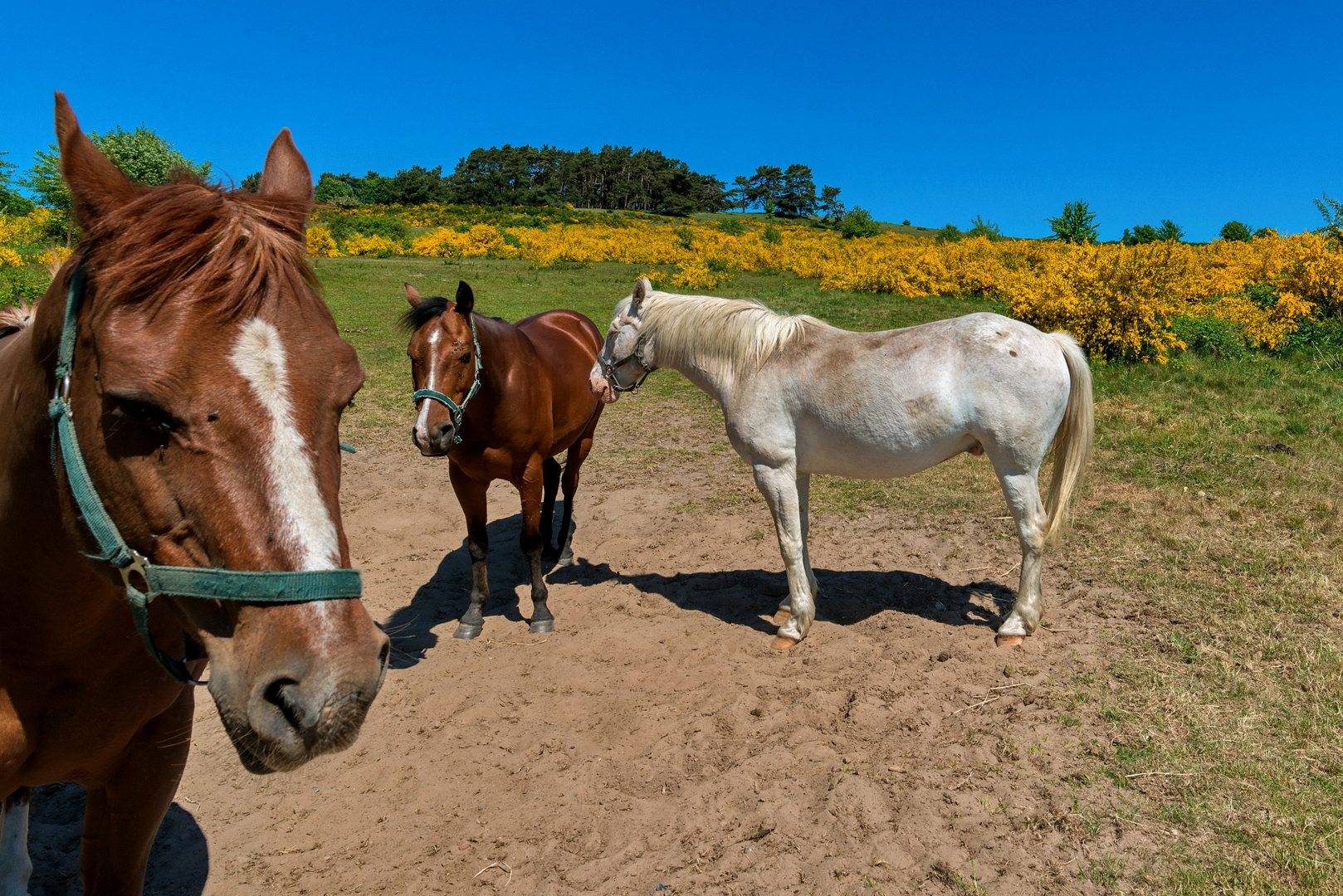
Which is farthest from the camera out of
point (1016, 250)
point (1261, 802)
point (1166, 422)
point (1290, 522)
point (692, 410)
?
point (1016, 250)

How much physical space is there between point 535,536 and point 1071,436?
3494 millimetres

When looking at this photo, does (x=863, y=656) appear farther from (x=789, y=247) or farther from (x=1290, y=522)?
(x=789, y=247)

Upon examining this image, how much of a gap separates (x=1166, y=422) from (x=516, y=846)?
8.14m

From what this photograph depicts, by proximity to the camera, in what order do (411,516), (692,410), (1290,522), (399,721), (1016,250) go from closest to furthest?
(399,721) < (1290,522) < (411,516) < (692,410) < (1016,250)

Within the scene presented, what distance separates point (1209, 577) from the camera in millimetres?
4688

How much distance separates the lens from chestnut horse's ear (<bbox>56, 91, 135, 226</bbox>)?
132 centimetres

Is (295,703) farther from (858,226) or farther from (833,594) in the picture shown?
(858,226)

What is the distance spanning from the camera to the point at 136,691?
1780mm

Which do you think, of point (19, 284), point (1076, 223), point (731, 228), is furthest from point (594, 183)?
point (19, 284)

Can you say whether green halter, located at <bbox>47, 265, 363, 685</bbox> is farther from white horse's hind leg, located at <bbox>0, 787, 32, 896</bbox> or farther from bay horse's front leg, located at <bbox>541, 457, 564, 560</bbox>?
bay horse's front leg, located at <bbox>541, 457, 564, 560</bbox>

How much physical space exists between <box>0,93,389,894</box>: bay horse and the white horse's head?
11.6ft

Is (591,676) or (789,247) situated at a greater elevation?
(789,247)

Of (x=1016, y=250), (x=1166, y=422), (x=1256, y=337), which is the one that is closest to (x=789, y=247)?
(x=1016, y=250)

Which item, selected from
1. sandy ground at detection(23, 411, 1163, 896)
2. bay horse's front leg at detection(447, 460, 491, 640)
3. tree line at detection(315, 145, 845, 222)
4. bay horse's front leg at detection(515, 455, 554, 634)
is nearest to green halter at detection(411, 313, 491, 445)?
bay horse's front leg at detection(447, 460, 491, 640)
